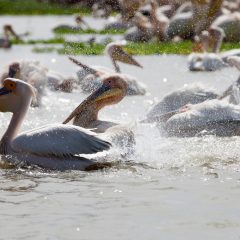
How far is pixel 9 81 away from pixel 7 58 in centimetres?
1002

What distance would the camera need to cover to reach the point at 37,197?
5.86 meters

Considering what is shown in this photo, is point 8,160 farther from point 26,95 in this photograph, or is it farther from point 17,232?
point 17,232

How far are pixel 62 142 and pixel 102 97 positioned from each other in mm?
1710

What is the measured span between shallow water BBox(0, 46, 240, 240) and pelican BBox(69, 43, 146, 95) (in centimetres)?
253

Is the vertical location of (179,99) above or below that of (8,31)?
above

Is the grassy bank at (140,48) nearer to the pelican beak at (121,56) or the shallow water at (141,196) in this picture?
the pelican beak at (121,56)

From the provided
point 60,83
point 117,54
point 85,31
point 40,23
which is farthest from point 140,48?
point 40,23

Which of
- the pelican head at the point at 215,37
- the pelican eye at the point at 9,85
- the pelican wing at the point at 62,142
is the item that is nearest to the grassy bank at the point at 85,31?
the pelican head at the point at 215,37

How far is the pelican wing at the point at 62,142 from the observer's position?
22.0ft

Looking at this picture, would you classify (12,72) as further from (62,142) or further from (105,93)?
(62,142)

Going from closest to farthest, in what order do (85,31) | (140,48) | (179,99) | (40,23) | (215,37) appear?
1. (179,99)
2. (215,37)
3. (140,48)
4. (85,31)
5. (40,23)

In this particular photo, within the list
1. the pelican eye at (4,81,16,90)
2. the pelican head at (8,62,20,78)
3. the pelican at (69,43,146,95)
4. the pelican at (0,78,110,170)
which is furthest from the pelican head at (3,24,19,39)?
the pelican at (0,78,110,170)

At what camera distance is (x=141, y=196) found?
5.83m

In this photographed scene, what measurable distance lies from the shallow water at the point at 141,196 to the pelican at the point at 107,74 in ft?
8.29
